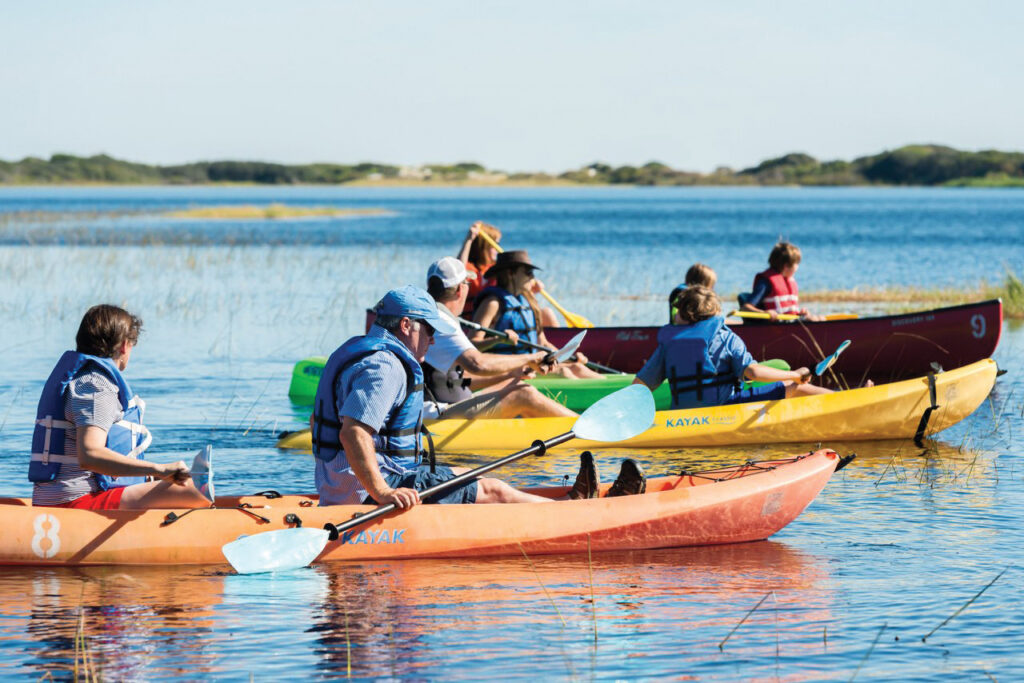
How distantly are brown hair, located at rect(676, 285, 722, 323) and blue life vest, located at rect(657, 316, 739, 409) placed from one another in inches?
2.1

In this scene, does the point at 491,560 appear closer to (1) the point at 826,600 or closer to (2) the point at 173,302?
(1) the point at 826,600

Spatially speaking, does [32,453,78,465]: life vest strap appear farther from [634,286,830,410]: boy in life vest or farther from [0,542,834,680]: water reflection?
[634,286,830,410]: boy in life vest

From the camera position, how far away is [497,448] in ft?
31.4

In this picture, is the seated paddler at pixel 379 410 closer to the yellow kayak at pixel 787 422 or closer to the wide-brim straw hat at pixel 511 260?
the yellow kayak at pixel 787 422

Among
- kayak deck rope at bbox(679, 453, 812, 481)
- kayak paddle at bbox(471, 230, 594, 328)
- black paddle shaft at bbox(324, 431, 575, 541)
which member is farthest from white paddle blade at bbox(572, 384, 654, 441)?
kayak paddle at bbox(471, 230, 594, 328)

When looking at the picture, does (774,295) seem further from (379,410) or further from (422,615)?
(422,615)

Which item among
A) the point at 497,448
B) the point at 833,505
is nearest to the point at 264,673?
the point at 833,505

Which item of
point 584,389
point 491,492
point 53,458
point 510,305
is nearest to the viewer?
point 53,458

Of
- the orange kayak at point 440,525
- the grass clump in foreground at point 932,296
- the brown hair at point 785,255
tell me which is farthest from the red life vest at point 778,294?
the grass clump in foreground at point 932,296

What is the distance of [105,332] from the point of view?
598 cm

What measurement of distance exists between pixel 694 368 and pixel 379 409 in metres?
3.74

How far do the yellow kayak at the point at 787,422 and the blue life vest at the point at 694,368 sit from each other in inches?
3.8

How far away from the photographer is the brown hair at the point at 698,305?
8.84 m

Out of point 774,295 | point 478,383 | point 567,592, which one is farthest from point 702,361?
point 774,295
